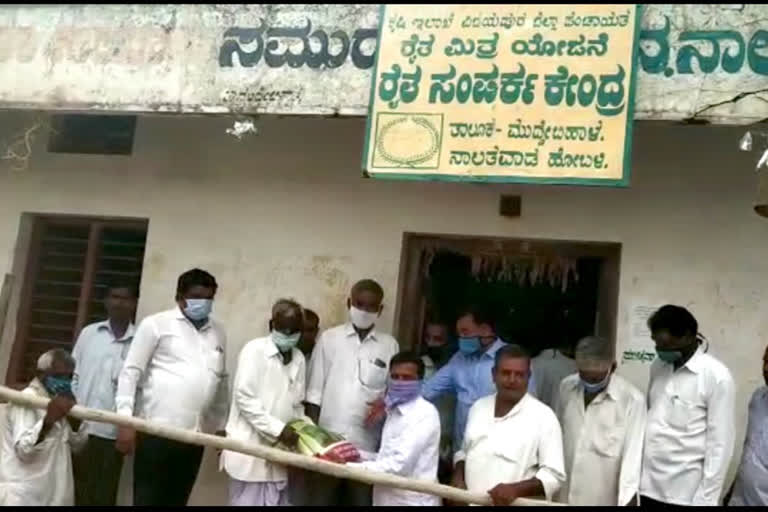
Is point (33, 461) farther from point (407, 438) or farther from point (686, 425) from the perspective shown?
point (686, 425)

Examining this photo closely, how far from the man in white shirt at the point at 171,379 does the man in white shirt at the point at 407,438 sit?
112 cm

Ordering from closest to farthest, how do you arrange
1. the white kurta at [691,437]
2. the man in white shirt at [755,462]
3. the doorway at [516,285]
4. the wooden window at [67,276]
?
the white kurta at [691,437] < the man in white shirt at [755,462] < the doorway at [516,285] < the wooden window at [67,276]

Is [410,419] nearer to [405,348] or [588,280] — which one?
[405,348]

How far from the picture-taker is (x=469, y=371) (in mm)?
4914

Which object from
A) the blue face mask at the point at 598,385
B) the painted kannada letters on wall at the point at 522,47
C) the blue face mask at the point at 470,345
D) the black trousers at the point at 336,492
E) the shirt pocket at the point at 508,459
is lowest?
the black trousers at the point at 336,492

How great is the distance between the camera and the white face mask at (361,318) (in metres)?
5.09

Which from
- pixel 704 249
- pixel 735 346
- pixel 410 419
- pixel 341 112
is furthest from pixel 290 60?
pixel 735 346

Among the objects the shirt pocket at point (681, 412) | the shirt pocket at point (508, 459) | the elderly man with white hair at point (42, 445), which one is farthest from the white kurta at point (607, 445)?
the elderly man with white hair at point (42, 445)

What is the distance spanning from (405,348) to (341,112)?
1.66 metres

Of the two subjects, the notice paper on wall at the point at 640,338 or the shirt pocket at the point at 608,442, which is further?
the notice paper on wall at the point at 640,338

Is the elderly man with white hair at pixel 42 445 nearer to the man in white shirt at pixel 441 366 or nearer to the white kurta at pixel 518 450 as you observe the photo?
the man in white shirt at pixel 441 366

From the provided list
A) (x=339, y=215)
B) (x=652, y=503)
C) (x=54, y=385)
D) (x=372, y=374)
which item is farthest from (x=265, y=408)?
(x=652, y=503)

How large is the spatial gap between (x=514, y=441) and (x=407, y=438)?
0.51 m

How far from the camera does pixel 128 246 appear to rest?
253 inches
